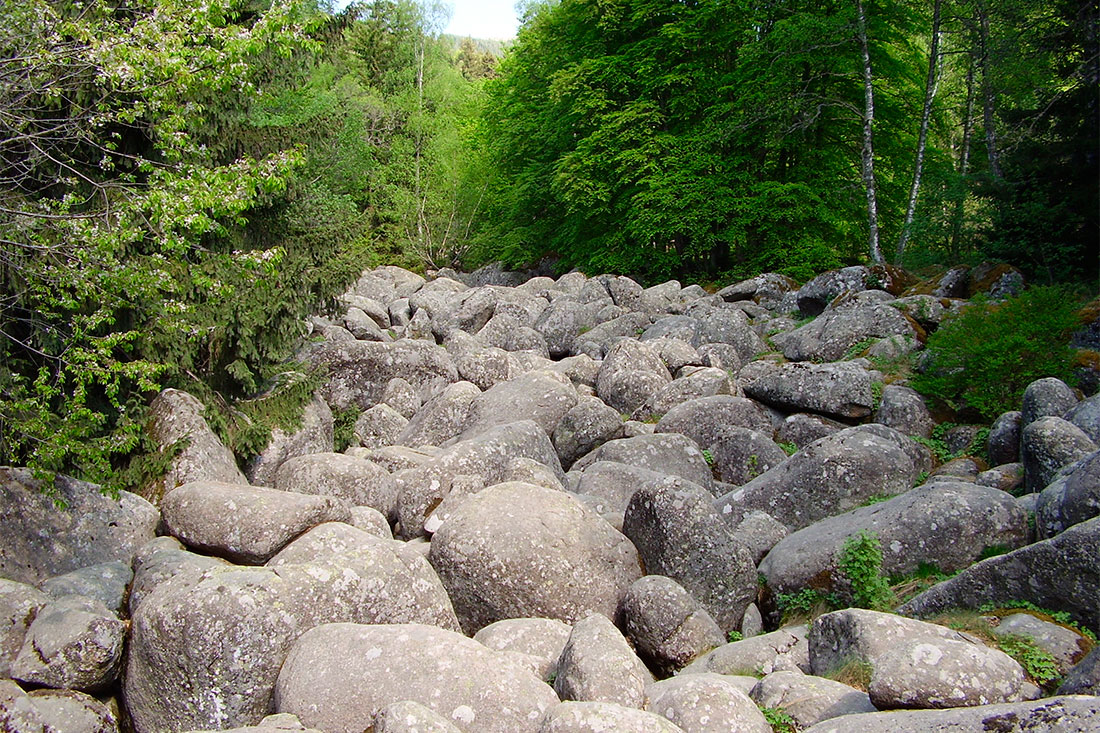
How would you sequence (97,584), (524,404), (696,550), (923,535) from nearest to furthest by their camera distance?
(97,584) → (923,535) → (696,550) → (524,404)

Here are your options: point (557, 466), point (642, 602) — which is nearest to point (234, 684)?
point (642, 602)

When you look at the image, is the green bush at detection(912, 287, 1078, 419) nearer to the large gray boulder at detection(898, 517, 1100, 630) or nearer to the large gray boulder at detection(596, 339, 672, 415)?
the large gray boulder at detection(596, 339, 672, 415)

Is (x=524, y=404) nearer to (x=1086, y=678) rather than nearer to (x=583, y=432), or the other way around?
(x=583, y=432)

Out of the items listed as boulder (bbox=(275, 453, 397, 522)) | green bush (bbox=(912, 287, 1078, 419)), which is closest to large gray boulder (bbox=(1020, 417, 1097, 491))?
green bush (bbox=(912, 287, 1078, 419))

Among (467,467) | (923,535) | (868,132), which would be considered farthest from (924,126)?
(467,467)

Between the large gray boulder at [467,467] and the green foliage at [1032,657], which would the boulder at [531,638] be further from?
the green foliage at [1032,657]

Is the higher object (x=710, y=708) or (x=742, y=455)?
(x=710, y=708)

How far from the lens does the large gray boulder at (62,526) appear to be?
7430mm

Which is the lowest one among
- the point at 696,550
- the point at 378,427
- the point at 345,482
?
the point at 378,427

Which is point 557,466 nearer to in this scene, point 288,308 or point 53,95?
point 288,308

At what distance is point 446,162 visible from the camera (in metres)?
41.7

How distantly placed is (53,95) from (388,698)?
5684mm

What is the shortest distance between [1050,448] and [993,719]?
19.5 ft

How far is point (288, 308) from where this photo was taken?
37.0 feet
